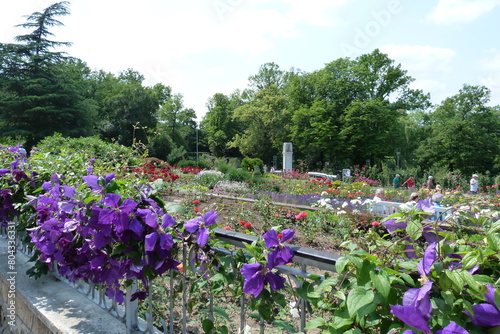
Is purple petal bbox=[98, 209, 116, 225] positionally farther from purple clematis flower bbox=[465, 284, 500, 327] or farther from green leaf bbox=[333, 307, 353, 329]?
purple clematis flower bbox=[465, 284, 500, 327]

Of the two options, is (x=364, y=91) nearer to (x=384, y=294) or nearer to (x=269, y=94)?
(x=269, y=94)

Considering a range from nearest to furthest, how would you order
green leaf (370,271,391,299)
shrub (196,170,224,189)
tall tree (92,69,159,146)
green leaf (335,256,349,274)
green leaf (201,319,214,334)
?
1. green leaf (370,271,391,299)
2. green leaf (335,256,349,274)
3. green leaf (201,319,214,334)
4. shrub (196,170,224,189)
5. tall tree (92,69,159,146)

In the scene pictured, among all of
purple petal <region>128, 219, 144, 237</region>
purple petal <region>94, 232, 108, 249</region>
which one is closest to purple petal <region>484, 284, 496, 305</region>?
purple petal <region>128, 219, 144, 237</region>

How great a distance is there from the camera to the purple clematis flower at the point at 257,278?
3.54ft

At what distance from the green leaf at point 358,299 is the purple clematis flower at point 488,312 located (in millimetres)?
210

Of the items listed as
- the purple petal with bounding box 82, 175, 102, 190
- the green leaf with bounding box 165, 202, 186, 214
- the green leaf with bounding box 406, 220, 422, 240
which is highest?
the purple petal with bounding box 82, 175, 102, 190

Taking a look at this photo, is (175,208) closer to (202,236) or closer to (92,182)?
(202,236)

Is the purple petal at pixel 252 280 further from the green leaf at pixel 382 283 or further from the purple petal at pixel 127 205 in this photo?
the purple petal at pixel 127 205

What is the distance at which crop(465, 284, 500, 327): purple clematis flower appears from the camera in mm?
691

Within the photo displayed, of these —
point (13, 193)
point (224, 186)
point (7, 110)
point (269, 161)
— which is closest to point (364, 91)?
point (269, 161)

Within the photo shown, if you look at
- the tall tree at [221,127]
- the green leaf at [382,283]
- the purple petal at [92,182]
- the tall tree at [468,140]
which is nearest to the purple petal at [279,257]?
the green leaf at [382,283]

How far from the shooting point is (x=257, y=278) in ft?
3.58

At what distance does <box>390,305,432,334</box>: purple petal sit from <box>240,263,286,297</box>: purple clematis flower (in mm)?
451

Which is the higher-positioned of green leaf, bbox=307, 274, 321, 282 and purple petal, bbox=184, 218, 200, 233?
purple petal, bbox=184, 218, 200, 233
